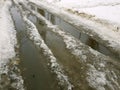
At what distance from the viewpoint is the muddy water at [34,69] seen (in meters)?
6.05

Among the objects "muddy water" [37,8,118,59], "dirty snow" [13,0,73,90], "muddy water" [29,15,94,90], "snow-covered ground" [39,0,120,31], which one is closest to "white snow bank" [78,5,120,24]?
"snow-covered ground" [39,0,120,31]

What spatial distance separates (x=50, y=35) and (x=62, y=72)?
13.0 feet

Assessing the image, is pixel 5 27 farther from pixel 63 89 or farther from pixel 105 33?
pixel 63 89

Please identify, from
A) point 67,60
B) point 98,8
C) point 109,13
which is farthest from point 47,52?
point 98,8

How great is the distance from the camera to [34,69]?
277 inches

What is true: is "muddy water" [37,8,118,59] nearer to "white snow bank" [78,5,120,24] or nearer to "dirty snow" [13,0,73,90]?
"dirty snow" [13,0,73,90]

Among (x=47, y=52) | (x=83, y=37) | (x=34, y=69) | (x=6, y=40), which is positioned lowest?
(x=6, y=40)

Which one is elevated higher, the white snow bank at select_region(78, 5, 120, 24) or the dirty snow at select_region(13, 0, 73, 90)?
the white snow bank at select_region(78, 5, 120, 24)

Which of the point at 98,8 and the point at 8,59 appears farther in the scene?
the point at 98,8

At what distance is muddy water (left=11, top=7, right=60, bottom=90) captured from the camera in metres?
6.05

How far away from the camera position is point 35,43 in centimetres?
925

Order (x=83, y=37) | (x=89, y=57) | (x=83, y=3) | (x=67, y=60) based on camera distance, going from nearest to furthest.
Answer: (x=67, y=60)
(x=89, y=57)
(x=83, y=37)
(x=83, y=3)

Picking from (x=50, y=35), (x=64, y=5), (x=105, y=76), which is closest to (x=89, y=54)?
(x=105, y=76)

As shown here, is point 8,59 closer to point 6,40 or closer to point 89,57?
point 6,40
